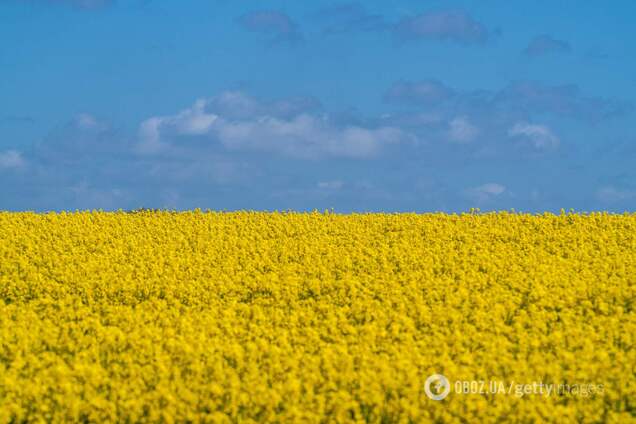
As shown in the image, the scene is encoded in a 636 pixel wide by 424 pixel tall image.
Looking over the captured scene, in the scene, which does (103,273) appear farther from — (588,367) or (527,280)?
(588,367)

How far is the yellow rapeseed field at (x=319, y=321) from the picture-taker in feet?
24.9

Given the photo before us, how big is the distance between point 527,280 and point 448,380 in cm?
445

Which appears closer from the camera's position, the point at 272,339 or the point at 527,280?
the point at 272,339

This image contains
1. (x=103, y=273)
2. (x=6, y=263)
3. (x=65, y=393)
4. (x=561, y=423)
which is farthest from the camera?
(x=6, y=263)

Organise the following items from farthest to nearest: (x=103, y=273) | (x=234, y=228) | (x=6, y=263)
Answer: (x=234, y=228) < (x=6, y=263) < (x=103, y=273)

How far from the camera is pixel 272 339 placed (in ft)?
30.7

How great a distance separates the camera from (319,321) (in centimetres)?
999

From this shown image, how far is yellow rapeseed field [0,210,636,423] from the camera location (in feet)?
24.9

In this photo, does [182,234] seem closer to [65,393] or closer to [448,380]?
[65,393]

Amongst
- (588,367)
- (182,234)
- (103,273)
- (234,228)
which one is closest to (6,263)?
→ (103,273)

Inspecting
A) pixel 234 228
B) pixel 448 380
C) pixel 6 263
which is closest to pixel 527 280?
pixel 448 380

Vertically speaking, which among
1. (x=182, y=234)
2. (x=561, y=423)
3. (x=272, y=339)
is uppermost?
(x=182, y=234)

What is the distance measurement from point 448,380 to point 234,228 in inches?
362

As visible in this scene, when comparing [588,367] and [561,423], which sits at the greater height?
[588,367]
